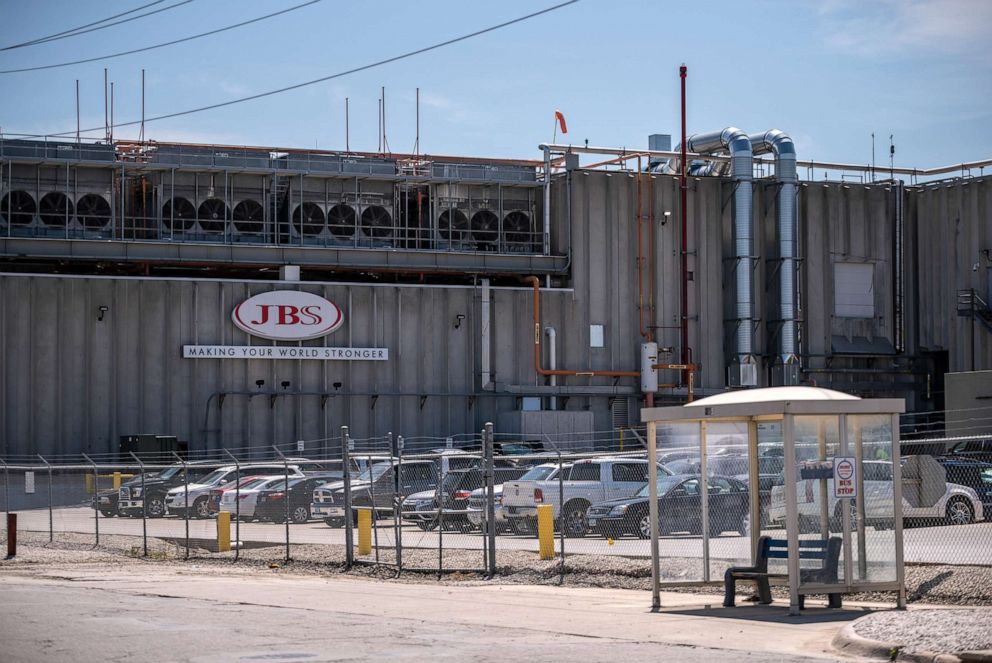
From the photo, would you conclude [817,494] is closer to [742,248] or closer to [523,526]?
[523,526]

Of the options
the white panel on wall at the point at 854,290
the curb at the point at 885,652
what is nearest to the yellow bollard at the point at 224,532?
the curb at the point at 885,652

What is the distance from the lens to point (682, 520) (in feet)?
59.0

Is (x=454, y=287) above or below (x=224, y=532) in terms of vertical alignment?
above

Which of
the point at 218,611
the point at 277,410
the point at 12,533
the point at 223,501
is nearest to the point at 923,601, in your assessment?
the point at 218,611

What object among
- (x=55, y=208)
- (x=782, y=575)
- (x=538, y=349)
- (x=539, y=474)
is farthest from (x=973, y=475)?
(x=55, y=208)

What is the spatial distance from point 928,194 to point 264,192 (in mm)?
27662

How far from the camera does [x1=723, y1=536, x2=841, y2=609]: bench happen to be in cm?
1515

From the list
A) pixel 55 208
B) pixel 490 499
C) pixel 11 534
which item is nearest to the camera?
pixel 490 499

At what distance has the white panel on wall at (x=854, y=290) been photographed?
56.5m

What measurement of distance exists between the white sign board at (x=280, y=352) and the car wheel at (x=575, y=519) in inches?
975

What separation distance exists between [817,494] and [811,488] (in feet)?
0.31

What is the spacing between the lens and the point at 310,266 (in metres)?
50.9

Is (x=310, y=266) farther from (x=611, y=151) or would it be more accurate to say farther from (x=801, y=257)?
(x=801, y=257)

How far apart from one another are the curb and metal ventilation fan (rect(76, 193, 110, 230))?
139 ft
